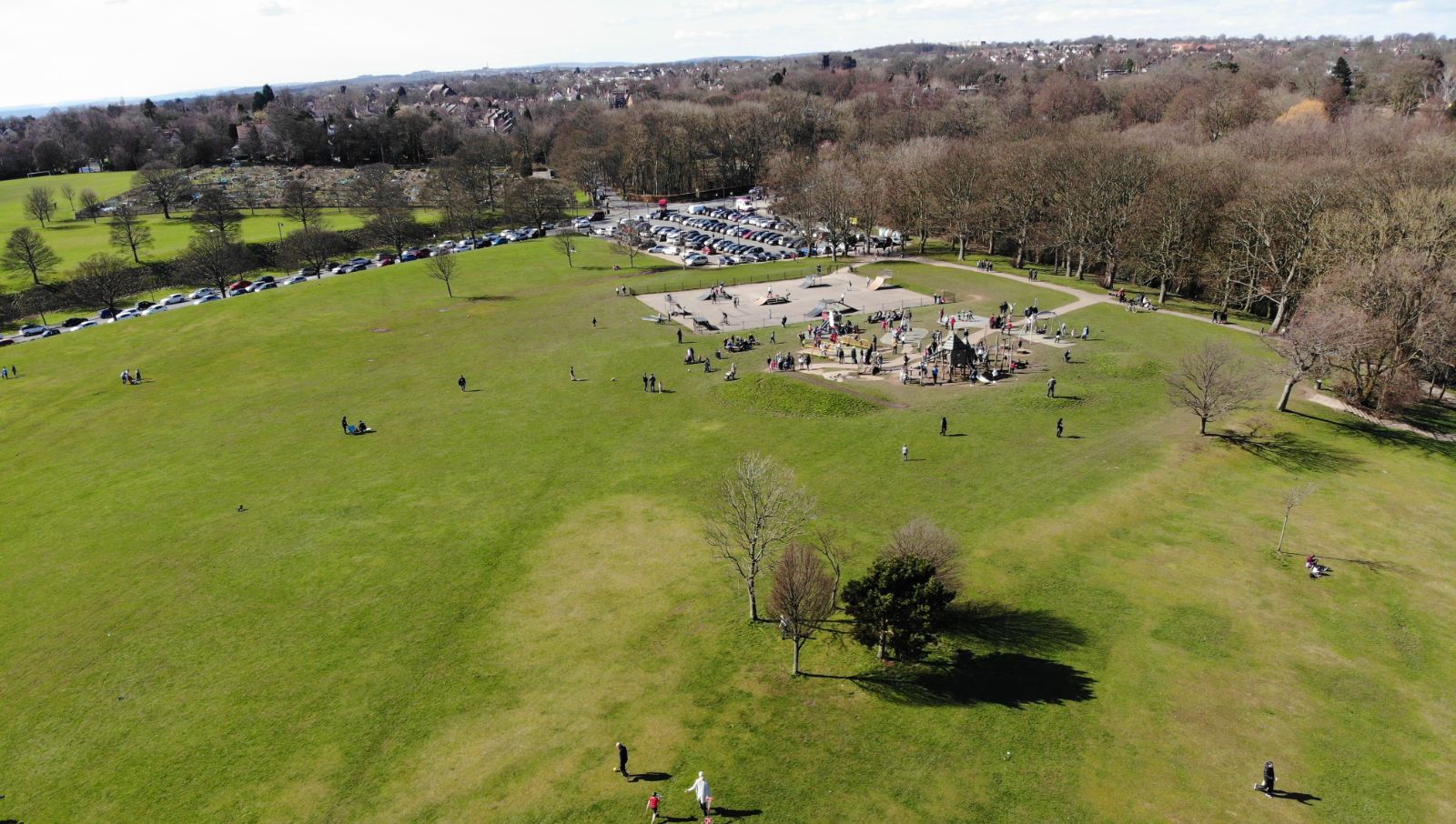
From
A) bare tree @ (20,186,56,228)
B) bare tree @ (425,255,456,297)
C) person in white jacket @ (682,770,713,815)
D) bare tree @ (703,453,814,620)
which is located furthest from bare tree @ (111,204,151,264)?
person in white jacket @ (682,770,713,815)

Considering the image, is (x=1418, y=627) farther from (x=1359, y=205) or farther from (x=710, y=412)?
(x=1359, y=205)

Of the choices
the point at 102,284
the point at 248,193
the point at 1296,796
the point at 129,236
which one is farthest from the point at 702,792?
the point at 248,193

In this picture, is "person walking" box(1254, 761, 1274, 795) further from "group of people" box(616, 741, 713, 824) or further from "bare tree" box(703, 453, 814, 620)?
"bare tree" box(703, 453, 814, 620)

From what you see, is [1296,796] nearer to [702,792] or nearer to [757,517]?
[702,792]

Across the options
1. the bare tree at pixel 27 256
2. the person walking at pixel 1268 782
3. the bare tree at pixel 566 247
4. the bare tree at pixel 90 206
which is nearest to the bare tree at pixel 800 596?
the person walking at pixel 1268 782

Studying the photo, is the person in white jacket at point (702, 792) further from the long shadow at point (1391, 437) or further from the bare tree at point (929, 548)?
the long shadow at point (1391, 437)

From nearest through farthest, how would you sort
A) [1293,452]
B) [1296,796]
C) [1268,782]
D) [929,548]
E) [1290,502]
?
[1268,782] < [1296,796] < [929,548] < [1290,502] < [1293,452]
